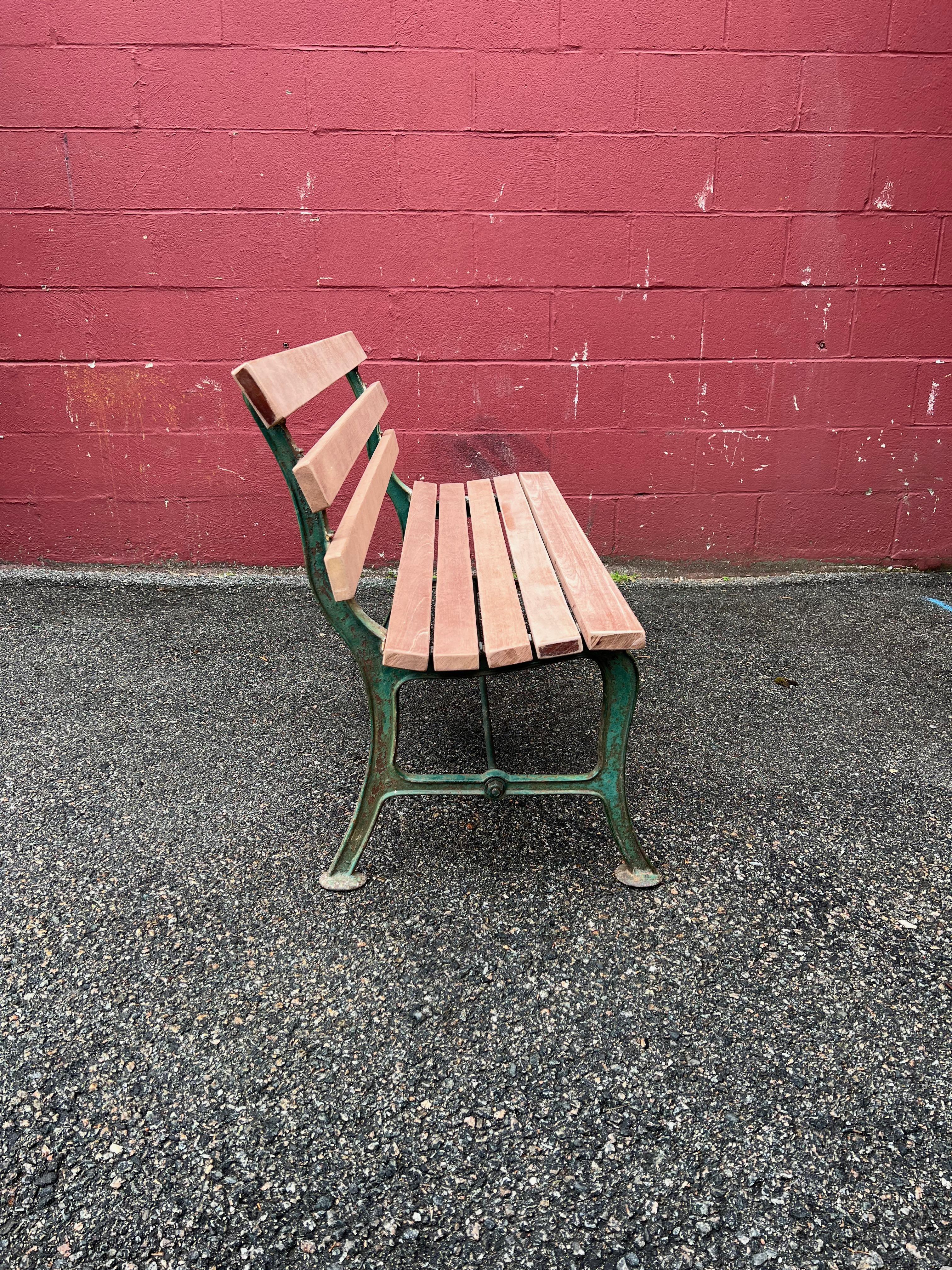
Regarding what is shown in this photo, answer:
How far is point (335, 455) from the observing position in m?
1.91

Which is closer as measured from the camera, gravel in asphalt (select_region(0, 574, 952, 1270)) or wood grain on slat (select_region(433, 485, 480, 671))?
gravel in asphalt (select_region(0, 574, 952, 1270))

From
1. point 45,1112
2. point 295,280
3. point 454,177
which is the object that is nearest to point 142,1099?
point 45,1112

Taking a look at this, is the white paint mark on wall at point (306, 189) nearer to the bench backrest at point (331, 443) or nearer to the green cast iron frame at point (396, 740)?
the bench backrest at point (331, 443)

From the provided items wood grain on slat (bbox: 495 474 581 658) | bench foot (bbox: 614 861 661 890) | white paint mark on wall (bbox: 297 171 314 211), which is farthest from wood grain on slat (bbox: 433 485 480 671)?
white paint mark on wall (bbox: 297 171 314 211)

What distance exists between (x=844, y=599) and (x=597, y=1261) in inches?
120

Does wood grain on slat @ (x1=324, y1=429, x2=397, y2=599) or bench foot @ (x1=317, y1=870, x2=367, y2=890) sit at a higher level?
wood grain on slat @ (x1=324, y1=429, x2=397, y2=599)

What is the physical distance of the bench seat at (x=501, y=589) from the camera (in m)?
1.68

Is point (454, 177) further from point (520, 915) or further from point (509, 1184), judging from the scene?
point (509, 1184)

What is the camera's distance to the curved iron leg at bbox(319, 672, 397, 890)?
1849 mm

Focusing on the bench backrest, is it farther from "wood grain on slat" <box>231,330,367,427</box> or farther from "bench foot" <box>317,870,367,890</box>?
"bench foot" <box>317,870,367,890</box>

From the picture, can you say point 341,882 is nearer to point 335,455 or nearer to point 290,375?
point 335,455

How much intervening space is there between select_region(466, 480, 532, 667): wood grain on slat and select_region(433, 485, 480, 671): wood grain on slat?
26 millimetres

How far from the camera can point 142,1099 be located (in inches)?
56.4

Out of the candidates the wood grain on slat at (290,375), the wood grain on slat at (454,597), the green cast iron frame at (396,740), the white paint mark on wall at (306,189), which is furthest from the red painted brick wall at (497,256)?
the green cast iron frame at (396,740)
